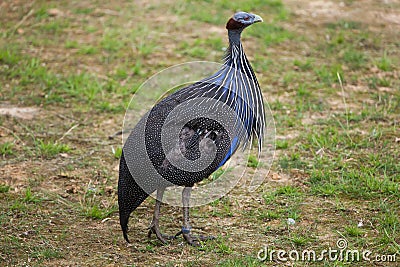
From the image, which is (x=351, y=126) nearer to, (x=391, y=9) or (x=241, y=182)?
(x=241, y=182)

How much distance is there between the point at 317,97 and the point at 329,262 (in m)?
3.04

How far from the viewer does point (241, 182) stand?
219 inches

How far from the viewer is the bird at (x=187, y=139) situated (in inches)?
174

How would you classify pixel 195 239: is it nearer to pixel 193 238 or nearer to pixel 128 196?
pixel 193 238

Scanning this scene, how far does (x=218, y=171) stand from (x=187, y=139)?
1.32 metres

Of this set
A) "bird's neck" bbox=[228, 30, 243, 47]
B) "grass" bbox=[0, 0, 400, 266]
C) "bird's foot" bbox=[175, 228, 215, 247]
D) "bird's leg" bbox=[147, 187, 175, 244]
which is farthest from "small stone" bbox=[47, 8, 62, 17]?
"bird's foot" bbox=[175, 228, 215, 247]

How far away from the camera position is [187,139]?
14.6ft

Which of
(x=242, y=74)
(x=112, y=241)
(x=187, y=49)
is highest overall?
(x=242, y=74)

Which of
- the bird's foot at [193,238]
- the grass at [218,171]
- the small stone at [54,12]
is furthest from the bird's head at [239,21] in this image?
the small stone at [54,12]

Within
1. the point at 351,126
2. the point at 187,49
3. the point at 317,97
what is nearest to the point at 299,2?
the point at 187,49

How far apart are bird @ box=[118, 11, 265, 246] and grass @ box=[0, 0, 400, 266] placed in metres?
0.41

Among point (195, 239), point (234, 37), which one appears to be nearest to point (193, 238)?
point (195, 239)

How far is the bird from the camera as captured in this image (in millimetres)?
4426

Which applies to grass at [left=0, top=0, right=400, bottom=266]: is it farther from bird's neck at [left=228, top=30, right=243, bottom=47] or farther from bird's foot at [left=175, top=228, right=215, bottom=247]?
bird's neck at [left=228, top=30, right=243, bottom=47]
